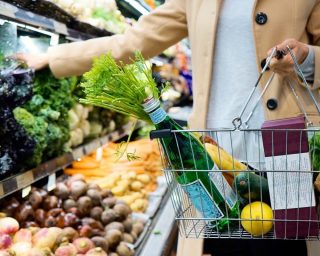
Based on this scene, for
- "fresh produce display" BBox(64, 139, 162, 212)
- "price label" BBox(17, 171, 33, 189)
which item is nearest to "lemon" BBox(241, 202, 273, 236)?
"price label" BBox(17, 171, 33, 189)

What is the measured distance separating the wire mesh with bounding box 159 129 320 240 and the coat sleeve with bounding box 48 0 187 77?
94cm

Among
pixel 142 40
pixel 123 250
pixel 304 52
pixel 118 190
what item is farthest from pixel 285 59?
pixel 118 190

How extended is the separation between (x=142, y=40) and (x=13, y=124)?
63cm

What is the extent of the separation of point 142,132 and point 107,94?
12.4 ft

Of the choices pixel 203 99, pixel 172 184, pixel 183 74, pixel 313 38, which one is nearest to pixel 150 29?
pixel 203 99

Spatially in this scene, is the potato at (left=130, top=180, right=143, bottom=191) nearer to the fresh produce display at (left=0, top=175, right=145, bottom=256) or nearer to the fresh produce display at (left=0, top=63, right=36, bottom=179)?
the fresh produce display at (left=0, top=175, right=145, bottom=256)

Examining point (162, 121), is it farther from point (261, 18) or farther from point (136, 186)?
point (136, 186)

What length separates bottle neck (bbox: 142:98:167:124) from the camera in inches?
48.6

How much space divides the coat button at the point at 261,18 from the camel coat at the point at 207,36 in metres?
0.02

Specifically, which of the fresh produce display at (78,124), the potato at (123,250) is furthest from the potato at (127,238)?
the fresh produce display at (78,124)

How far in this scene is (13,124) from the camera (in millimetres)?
2150

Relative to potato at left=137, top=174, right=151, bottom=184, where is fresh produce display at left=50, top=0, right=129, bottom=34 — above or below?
above

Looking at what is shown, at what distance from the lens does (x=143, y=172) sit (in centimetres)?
391

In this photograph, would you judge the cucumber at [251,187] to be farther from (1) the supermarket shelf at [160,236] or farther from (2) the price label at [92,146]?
(2) the price label at [92,146]
